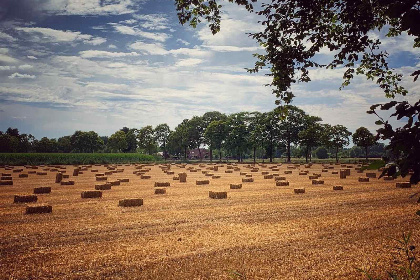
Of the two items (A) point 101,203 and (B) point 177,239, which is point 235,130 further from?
(B) point 177,239

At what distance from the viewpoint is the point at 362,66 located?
295 inches

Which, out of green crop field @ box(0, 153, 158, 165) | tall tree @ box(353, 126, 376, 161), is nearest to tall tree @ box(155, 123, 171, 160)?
green crop field @ box(0, 153, 158, 165)

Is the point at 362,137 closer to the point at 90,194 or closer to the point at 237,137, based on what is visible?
the point at 237,137

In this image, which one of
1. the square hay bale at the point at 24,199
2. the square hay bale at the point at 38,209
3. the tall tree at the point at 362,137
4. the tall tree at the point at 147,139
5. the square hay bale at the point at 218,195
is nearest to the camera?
the square hay bale at the point at 38,209

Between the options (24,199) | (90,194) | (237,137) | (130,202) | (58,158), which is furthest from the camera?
(237,137)

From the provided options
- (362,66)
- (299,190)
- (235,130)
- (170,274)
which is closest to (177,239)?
(170,274)

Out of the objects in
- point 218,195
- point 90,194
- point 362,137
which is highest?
point 362,137

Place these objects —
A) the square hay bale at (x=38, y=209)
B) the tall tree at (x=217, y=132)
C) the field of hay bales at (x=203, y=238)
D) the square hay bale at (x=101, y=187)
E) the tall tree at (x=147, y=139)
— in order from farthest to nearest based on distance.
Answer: the tall tree at (x=147, y=139)
the tall tree at (x=217, y=132)
the square hay bale at (x=101, y=187)
the square hay bale at (x=38, y=209)
the field of hay bales at (x=203, y=238)

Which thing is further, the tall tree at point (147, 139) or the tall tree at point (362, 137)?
the tall tree at point (147, 139)

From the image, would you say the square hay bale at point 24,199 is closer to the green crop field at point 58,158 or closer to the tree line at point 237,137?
the green crop field at point 58,158

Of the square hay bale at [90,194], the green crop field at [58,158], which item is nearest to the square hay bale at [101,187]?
the square hay bale at [90,194]

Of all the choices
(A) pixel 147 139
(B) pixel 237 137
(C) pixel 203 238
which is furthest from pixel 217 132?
(C) pixel 203 238

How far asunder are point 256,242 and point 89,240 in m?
5.34

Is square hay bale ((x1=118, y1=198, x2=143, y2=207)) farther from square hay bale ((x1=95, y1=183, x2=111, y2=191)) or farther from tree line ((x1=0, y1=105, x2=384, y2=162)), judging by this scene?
tree line ((x1=0, y1=105, x2=384, y2=162))
